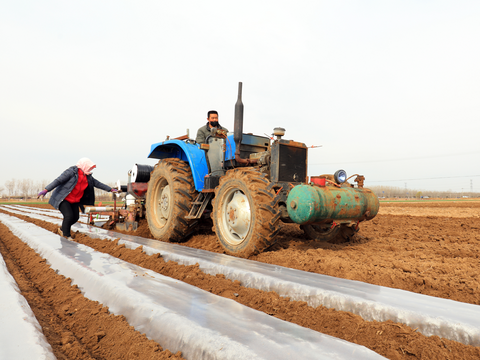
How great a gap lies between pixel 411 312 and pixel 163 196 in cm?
427

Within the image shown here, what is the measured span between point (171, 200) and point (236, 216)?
1478mm

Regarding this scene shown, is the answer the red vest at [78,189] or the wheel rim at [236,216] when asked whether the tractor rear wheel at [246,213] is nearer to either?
the wheel rim at [236,216]

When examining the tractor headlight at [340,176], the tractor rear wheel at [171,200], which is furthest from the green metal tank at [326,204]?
the tractor rear wheel at [171,200]

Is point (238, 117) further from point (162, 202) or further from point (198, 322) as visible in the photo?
point (198, 322)

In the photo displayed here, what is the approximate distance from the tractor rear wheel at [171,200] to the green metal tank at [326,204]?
190cm

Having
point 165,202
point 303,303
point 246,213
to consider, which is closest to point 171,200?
point 165,202

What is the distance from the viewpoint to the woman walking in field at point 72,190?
17.9 ft

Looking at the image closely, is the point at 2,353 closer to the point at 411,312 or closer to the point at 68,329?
the point at 68,329

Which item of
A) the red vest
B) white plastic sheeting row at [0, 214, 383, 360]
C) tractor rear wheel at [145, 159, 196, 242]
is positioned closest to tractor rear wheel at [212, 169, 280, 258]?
tractor rear wheel at [145, 159, 196, 242]

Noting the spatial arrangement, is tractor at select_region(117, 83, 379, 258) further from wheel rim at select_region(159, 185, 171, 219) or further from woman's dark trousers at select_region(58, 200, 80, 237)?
woman's dark trousers at select_region(58, 200, 80, 237)

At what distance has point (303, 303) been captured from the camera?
85.4 inches

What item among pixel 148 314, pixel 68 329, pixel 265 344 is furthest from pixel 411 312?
pixel 68 329

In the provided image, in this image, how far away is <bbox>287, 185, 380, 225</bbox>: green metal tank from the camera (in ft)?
10.9

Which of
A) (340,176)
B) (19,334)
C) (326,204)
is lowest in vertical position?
(19,334)
